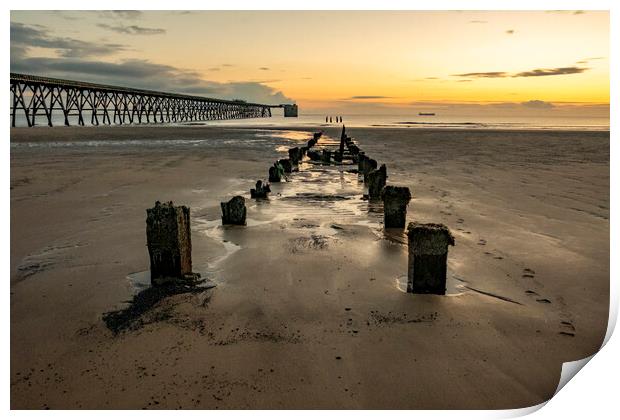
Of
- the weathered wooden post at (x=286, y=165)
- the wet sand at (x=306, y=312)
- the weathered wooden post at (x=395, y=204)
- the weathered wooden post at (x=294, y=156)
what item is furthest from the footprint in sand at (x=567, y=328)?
the weathered wooden post at (x=294, y=156)

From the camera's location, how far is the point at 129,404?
2963mm

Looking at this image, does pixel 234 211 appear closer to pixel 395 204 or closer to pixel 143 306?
pixel 395 204

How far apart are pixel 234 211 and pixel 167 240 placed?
285cm

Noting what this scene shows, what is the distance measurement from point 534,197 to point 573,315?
725 cm

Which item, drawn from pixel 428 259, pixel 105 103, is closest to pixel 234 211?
pixel 428 259

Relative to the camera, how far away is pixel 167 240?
4809 millimetres

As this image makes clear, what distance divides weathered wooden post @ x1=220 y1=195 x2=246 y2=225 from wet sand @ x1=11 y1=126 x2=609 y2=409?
0.26 m

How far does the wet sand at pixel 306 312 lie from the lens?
3119mm

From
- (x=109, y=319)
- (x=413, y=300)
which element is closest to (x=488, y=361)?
(x=413, y=300)

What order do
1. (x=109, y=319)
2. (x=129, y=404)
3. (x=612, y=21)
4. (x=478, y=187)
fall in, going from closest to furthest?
(x=129, y=404), (x=612, y=21), (x=109, y=319), (x=478, y=187)

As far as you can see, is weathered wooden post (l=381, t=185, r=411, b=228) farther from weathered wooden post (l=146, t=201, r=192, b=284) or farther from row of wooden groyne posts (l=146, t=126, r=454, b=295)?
weathered wooden post (l=146, t=201, r=192, b=284)

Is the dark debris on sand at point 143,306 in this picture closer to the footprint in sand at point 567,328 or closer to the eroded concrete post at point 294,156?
the footprint in sand at point 567,328

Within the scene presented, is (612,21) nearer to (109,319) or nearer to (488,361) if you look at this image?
(488,361)

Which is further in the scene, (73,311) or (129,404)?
(73,311)
